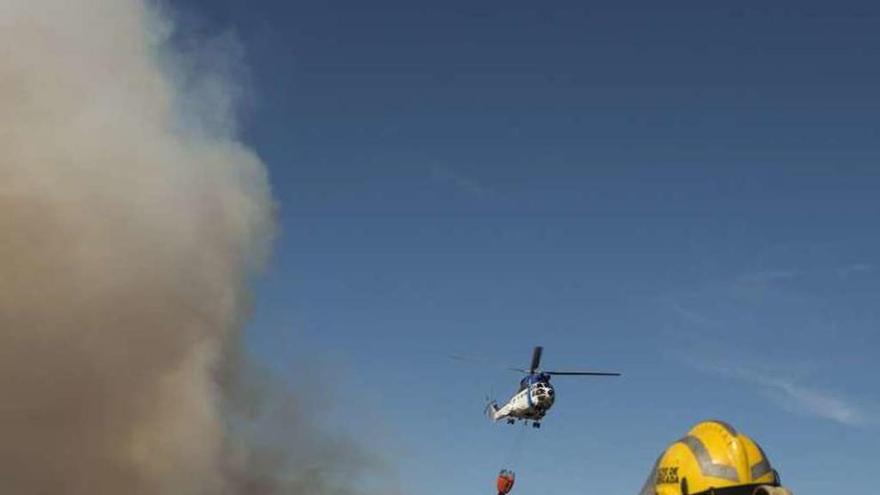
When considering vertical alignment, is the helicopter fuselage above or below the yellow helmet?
above

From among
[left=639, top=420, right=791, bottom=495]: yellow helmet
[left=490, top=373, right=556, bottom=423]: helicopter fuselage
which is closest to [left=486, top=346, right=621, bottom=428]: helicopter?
[left=490, top=373, right=556, bottom=423]: helicopter fuselage

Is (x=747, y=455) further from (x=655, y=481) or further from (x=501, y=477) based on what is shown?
(x=501, y=477)

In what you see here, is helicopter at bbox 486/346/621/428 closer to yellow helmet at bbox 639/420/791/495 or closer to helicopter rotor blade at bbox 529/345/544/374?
helicopter rotor blade at bbox 529/345/544/374

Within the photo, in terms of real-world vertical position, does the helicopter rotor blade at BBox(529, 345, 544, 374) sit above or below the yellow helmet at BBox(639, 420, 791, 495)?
above

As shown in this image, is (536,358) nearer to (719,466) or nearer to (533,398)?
(533,398)

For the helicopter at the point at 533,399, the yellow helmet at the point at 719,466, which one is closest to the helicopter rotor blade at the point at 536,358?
the helicopter at the point at 533,399

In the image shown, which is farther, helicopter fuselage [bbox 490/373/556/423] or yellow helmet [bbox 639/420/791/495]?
helicopter fuselage [bbox 490/373/556/423]

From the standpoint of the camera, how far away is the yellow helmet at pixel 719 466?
22.1ft

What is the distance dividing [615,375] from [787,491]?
73.8 meters

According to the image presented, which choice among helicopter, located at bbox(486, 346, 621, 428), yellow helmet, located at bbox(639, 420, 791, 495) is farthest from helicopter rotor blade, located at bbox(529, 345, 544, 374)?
yellow helmet, located at bbox(639, 420, 791, 495)

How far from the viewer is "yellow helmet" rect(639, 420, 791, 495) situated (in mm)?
6750

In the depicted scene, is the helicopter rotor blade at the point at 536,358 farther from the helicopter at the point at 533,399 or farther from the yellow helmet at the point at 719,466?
the yellow helmet at the point at 719,466

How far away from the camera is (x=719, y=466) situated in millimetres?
6840

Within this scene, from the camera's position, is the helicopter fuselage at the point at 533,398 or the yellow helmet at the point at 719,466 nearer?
the yellow helmet at the point at 719,466
